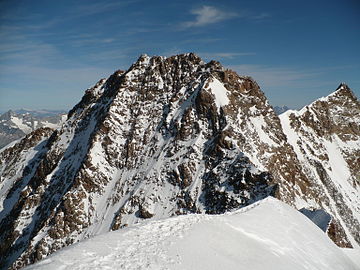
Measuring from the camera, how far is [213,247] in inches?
563

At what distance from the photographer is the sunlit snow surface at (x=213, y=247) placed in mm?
12266

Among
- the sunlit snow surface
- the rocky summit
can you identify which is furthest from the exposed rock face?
the sunlit snow surface

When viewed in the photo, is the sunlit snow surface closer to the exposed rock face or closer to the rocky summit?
the rocky summit

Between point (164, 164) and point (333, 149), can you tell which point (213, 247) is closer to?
point (164, 164)

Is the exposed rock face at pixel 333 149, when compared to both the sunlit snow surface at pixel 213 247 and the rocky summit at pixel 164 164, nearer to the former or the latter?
the rocky summit at pixel 164 164

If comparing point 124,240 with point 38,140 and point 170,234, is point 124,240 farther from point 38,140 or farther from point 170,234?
point 38,140

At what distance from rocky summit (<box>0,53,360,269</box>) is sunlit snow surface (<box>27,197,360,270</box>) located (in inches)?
1231

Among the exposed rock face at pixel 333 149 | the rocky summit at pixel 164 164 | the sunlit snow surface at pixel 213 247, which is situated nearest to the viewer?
the sunlit snow surface at pixel 213 247

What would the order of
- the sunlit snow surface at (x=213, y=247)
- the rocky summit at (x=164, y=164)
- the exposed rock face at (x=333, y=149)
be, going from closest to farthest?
the sunlit snow surface at (x=213, y=247)
the rocky summit at (x=164, y=164)
the exposed rock face at (x=333, y=149)

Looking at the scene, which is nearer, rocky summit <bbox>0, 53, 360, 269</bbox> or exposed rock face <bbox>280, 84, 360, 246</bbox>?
rocky summit <bbox>0, 53, 360, 269</bbox>

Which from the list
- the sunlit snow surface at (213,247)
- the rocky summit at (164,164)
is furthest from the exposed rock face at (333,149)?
the sunlit snow surface at (213,247)

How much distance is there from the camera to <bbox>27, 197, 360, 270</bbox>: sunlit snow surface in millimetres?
12266

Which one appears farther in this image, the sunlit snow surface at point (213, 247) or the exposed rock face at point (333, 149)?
the exposed rock face at point (333, 149)

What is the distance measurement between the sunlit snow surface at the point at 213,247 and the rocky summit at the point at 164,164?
31.3 m
